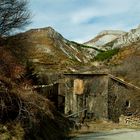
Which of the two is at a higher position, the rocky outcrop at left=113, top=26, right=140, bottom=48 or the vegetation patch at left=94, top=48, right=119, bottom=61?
the rocky outcrop at left=113, top=26, right=140, bottom=48

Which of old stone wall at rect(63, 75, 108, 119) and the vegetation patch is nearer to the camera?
old stone wall at rect(63, 75, 108, 119)

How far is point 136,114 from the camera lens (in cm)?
5231

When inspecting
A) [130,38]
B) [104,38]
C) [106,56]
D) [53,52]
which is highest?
[104,38]

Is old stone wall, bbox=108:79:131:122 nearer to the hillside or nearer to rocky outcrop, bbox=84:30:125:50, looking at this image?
the hillside

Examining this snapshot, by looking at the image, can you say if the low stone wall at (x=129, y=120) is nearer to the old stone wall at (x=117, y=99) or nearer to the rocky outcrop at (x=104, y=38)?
the old stone wall at (x=117, y=99)

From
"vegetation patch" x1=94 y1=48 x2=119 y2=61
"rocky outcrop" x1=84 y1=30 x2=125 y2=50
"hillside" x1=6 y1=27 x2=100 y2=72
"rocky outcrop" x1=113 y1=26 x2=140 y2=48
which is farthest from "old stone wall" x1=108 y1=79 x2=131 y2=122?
"rocky outcrop" x1=84 y1=30 x2=125 y2=50

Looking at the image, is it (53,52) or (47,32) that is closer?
(53,52)

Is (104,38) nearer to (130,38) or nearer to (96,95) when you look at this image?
(130,38)

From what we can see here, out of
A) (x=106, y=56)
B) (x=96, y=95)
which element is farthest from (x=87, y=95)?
(x=106, y=56)

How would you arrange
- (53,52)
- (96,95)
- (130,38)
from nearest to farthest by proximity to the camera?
1. (96,95)
2. (53,52)
3. (130,38)

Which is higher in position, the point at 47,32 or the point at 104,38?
the point at 104,38

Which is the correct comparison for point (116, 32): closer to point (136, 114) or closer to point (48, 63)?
point (48, 63)

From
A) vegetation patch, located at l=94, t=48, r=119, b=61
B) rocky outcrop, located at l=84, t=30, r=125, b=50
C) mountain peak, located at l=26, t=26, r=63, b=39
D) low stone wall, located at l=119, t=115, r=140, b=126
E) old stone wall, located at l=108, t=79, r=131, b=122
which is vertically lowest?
low stone wall, located at l=119, t=115, r=140, b=126

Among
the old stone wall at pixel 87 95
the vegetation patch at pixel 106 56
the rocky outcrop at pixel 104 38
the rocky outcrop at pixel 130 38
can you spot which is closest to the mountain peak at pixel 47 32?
the vegetation patch at pixel 106 56
